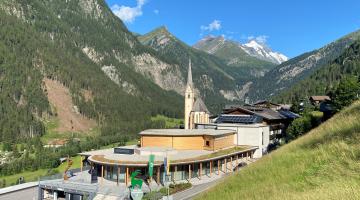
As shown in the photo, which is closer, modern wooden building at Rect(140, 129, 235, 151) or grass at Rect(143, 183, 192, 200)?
grass at Rect(143, 183, 192, 200)

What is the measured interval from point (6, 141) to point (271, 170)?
18403 cm

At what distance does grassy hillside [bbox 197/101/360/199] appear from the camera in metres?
9.42

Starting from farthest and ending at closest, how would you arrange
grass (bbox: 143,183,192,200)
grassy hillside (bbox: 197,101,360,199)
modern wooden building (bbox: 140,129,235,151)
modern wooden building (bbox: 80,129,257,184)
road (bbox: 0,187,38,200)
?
modern wooden building (bbox: 140,129,235,151), road (bbox: 0,187,38,200), modern wooden building (bbox: 80,129,257,184), grass (bbox: 143,183,192,200), grassy hillside (bbox: 197,101,360,199)

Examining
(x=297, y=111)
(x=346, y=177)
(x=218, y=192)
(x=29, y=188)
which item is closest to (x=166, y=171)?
(x=29, y=188)

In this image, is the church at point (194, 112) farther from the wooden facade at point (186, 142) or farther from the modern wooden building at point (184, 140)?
the wooden facade at point (186, 142)

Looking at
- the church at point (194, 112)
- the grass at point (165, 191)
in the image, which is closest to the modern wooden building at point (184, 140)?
the grass at point (165, 191)

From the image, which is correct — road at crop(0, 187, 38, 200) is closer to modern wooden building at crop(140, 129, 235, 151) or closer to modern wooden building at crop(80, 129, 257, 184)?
modern wooden building at crop(80, 129, 257, 184)

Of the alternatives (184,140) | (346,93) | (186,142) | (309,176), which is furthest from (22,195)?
(346,93)

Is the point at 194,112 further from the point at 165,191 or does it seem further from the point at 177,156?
the point at 165,191

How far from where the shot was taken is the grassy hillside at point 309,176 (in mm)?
9422

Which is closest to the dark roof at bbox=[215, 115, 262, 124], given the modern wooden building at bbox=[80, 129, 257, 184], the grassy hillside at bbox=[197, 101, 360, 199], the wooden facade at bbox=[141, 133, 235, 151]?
the modern wooden building at bbox=[80, 129, 257, 184]

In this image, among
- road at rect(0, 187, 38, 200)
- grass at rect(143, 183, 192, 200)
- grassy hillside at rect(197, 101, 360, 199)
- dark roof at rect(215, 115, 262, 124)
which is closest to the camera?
grassy hillside at rect(197, 101, 360, 199)

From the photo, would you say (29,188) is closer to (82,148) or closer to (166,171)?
(166,171)

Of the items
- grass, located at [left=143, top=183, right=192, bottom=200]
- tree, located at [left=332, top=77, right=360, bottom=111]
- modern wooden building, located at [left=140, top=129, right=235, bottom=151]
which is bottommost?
grass, located at [left=143, top=183, right=192, bottom=200]
